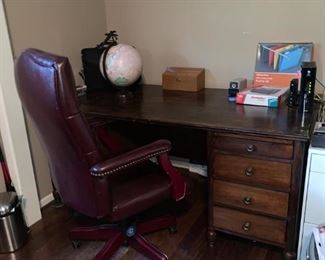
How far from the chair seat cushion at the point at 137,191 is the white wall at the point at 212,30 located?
91cm

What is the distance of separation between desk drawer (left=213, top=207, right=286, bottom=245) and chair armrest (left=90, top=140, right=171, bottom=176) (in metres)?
0.49

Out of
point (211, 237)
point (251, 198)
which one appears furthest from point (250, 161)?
point (211, 237)

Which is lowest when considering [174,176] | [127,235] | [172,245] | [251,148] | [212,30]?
[172,245]

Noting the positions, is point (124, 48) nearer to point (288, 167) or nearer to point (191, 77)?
point (191, 77)

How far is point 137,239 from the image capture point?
1.75 meters

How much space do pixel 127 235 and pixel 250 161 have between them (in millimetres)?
738

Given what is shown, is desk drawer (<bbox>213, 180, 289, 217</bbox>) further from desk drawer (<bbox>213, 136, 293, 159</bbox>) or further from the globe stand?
the globe stand

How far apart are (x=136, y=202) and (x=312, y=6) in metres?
1.41

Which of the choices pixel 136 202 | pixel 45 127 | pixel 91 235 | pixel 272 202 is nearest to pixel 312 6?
pixel 272 202

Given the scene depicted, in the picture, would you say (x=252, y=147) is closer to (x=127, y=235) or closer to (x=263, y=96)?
(x=263, y=96)

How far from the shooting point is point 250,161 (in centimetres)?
155

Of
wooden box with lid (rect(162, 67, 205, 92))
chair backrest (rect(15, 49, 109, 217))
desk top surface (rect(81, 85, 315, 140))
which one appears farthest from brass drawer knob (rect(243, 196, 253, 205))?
wooden box with lid (rect(162, 67, 205, 92))

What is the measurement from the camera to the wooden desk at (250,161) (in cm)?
147

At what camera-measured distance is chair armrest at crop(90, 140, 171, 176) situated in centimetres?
134
